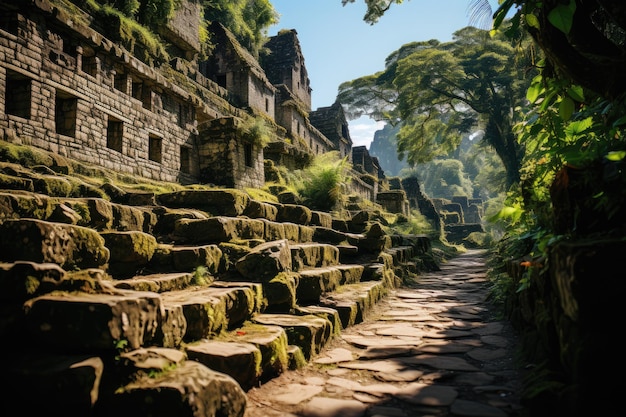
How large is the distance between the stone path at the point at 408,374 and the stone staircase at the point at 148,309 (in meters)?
0.21

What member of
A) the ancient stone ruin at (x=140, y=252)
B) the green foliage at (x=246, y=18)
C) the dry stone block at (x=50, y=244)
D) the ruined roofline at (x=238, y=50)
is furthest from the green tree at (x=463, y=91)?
the dry stone block at (x=50, y=244)

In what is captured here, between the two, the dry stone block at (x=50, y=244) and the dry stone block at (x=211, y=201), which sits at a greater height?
the dry stone block at (x=211, y=201)

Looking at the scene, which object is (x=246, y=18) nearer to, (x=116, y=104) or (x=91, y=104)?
(x=116, y=104)

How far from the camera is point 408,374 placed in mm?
2867

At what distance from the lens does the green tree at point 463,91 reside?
66.7ft

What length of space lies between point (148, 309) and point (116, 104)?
26.0 ft

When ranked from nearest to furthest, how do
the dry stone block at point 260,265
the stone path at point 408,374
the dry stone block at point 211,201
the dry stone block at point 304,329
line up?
the stone path at point 408,374 → the dry stone block at point 304,329 → the dry stone block at point 260,265 → the dry stone block at point 211,201

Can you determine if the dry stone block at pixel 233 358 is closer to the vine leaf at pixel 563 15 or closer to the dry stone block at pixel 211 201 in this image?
the vine leaf at pixel 563 15

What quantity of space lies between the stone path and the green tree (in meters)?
18.1

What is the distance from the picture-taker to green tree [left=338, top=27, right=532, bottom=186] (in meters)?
20.3

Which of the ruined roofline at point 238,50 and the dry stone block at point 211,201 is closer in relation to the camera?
the dry stone block at point 211,201

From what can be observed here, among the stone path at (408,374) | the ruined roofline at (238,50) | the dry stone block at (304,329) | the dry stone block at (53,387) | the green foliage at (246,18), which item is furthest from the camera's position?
the green foliage at (246,18)

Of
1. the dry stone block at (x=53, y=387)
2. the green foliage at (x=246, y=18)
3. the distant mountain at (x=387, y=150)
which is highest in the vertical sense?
the distant mountain at (x=387, y=150)

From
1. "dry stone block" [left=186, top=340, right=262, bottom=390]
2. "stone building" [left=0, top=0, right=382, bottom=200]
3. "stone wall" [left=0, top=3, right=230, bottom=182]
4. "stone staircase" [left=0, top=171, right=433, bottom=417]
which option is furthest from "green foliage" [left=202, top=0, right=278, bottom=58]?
"dry stone block" [left=186, top=340, right=262, bottom=390]
